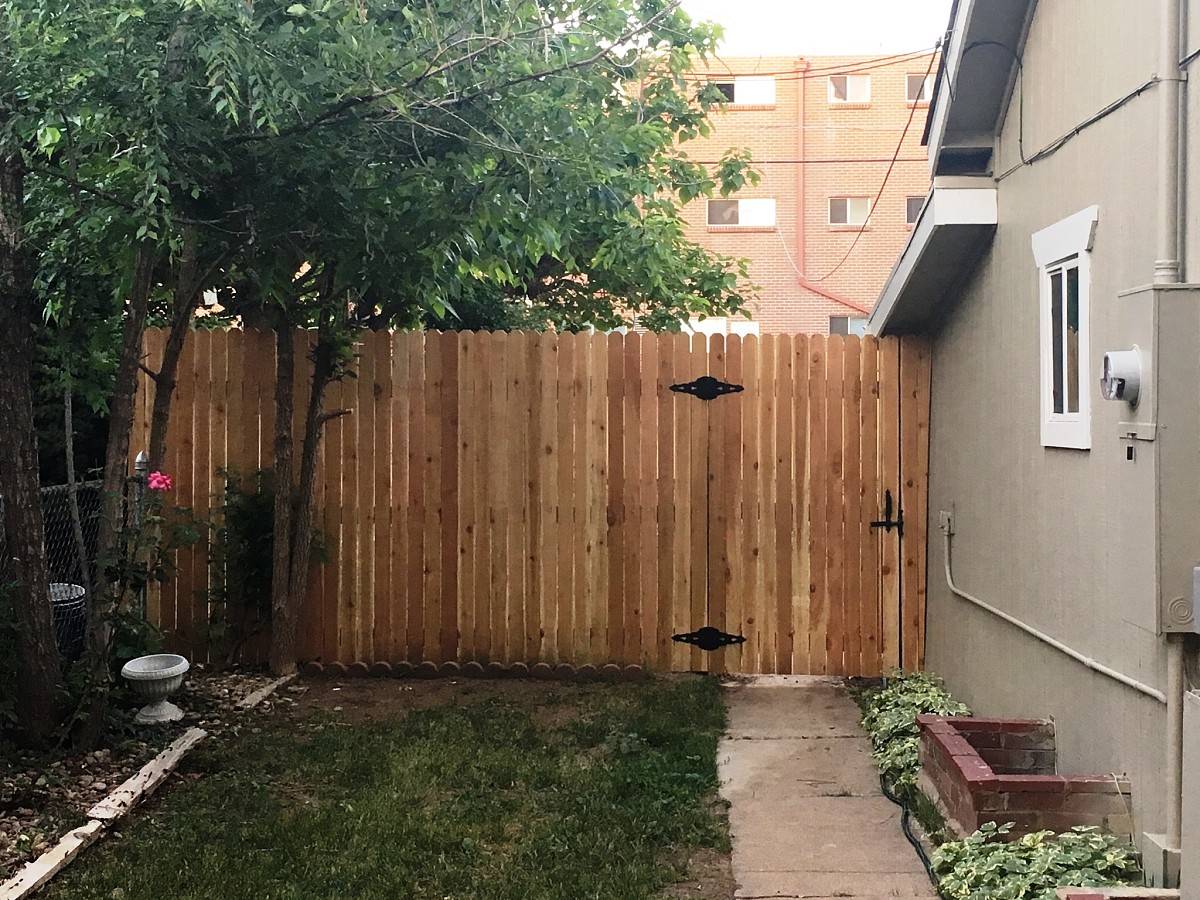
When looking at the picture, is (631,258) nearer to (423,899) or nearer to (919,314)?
(919,314)

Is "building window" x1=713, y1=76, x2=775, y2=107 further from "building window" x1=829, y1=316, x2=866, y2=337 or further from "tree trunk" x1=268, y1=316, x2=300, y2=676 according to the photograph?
"tree trunk" x1=268, y1=316, x2=300, y2=676

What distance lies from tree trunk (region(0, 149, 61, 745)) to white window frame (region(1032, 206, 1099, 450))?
4.20 metres

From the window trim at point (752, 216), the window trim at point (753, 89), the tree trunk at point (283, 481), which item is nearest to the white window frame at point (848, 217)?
the window trim at point (752, 216)

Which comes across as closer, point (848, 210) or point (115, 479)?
point (115, 479)

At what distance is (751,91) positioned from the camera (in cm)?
2055

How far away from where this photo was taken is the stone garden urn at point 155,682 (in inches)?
201

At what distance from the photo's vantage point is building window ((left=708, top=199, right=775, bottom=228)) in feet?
68.5

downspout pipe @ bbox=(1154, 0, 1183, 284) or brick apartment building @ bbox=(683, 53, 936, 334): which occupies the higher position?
brick apartment building @ bbox=(683, 53, 936, 334)

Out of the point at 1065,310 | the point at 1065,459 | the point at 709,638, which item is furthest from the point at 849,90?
the point at 1065,459

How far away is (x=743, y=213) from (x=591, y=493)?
15.7 meters

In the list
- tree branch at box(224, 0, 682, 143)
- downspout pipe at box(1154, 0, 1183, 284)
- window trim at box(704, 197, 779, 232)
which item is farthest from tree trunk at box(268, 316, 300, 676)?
window trim at box(704, 197, 779, 232)

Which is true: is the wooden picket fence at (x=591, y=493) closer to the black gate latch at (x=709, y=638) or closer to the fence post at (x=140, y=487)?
the black gate latch at (x=709, y=638)

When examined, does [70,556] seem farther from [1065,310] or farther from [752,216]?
[752,216]

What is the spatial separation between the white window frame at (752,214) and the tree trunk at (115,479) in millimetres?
17119
